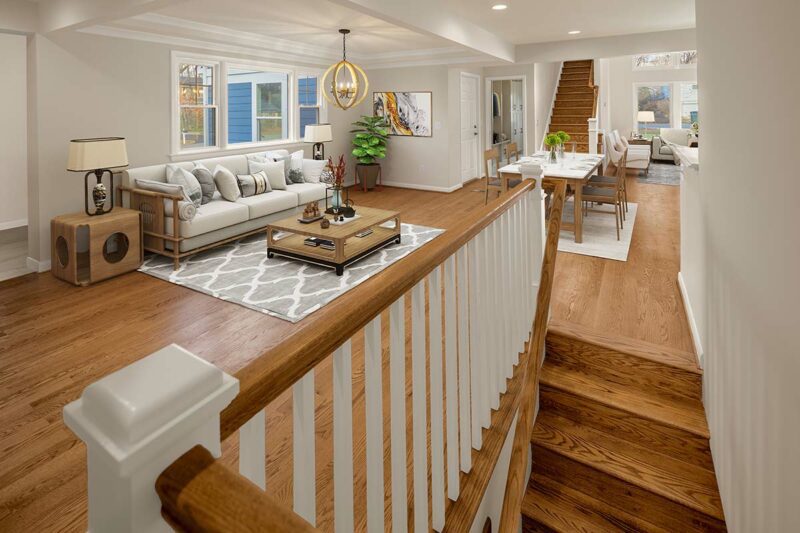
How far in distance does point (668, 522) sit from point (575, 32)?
234 inches

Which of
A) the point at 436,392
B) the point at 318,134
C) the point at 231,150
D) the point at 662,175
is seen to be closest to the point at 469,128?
the point at 318,134

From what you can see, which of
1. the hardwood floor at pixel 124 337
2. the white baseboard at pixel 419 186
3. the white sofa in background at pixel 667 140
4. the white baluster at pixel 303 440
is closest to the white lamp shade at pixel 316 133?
the white baseboard at pixel 419 186

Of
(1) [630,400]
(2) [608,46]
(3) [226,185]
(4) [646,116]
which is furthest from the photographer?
(4) [646,116]

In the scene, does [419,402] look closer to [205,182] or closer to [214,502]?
[214,502]

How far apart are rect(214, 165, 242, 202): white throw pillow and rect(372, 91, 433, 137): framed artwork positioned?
162 inches

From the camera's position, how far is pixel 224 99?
20.9 ft

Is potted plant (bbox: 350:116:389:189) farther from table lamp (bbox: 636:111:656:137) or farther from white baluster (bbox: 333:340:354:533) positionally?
white baluster (bbox: 333:340:354:533)

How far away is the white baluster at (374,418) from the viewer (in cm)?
105

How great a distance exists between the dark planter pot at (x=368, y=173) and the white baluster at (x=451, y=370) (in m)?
7.32

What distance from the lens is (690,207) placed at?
2953mm

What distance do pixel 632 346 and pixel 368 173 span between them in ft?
22.0

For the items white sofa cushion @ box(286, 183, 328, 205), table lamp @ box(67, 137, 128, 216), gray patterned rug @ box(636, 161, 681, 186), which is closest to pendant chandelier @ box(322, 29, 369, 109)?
white sofa cushion @ box(286, 183, 328, 205)

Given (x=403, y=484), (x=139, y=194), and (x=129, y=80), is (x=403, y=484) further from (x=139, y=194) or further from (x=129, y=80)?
(x=129, y=80)

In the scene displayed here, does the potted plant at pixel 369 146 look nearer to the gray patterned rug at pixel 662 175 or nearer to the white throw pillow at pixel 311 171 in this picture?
the white throw pillow at pixel 311 171
